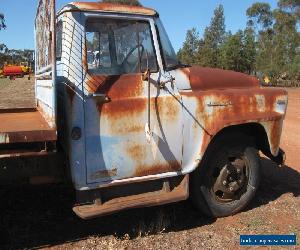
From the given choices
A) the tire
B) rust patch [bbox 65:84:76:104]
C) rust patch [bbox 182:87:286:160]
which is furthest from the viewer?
the tire

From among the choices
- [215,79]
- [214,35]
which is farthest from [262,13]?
[215,79]

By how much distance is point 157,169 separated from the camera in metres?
4.47

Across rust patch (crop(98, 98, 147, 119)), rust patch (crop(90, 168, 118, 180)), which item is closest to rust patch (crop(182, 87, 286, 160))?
rust patch (crop(98, 98, 147, 119))

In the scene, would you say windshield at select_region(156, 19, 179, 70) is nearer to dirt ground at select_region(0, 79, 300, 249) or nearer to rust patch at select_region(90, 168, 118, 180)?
rust patch at select_region(90, 168, 118, 180)

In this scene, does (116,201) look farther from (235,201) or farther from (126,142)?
(235,201)

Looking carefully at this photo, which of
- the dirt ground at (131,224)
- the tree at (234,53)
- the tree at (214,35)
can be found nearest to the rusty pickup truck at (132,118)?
the dirt ground at (131,224)

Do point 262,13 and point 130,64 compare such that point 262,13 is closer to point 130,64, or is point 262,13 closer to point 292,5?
point 292,5

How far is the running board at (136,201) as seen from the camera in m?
4.09

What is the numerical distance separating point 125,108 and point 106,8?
96 cm

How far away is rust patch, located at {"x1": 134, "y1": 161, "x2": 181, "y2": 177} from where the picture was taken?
14.4ft

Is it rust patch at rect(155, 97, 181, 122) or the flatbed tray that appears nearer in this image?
the flatbed tray

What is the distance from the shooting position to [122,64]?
4.47 meters

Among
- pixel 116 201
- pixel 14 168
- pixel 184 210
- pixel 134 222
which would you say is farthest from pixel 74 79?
pixel 184 210

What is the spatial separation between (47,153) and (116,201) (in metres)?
0.87
